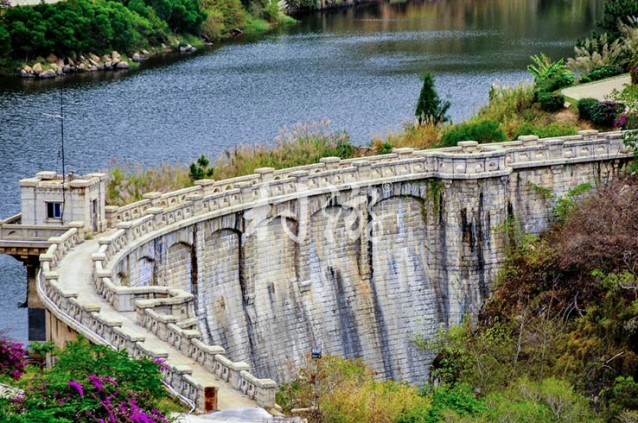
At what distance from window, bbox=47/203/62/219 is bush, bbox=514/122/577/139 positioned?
115ft

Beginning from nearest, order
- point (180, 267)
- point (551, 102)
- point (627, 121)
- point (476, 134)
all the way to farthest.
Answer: point (180, 267), point (627, 121), point (476, 134), point (551, 102)

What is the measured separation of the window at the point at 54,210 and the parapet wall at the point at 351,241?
2.57 meters

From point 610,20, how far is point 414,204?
4805cm

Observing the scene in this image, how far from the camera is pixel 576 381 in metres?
80.4

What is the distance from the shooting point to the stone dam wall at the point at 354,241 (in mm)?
81688

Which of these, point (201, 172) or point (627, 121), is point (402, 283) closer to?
point (201, 172)

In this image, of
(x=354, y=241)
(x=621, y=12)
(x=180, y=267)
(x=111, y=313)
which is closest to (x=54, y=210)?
(x=180, y=267)

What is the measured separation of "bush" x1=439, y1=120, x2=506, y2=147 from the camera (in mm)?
103625

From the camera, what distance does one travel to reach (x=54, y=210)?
76938 millimetres

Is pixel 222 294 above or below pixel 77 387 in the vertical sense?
below

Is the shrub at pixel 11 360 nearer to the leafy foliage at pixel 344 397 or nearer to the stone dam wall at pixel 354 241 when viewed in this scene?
the leafy foliage at pixel 344 397

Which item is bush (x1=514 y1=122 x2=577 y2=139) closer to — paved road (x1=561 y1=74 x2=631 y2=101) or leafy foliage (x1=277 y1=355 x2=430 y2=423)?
paved road (x1=561 y1=74 x2=631 y2=101)

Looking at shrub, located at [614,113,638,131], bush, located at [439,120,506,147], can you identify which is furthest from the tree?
shrub, located at [614,113,638,131]

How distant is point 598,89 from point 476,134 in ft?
57.0
